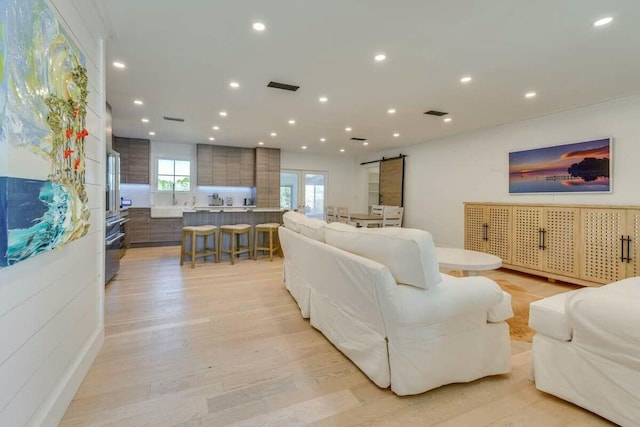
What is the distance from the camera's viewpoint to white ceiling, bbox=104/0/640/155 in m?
2.09

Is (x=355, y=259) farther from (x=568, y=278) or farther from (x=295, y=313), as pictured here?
(x=568, y=278)

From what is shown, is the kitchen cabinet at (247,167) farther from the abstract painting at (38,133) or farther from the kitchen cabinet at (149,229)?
the abstract painting at (38,133)

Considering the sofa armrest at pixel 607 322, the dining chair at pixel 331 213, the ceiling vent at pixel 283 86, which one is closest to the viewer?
the sofa armrest at pixel 607 322

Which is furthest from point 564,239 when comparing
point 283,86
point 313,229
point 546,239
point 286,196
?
point 286,196

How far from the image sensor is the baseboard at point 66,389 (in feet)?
4.42

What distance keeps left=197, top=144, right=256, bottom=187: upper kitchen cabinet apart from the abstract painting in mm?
5618

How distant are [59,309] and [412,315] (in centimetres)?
190

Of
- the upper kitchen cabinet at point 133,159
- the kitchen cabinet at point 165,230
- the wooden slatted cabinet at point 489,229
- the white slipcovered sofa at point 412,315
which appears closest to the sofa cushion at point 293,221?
the white slipcovered sofa at point 412,315

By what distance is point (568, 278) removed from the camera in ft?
12.8

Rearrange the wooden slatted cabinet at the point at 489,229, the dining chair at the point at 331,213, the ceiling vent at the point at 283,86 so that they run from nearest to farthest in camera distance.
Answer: the ceiling vent at the point at 283,86 < the wooden slatted cabinet at the point at 489,229 < the dining chair at the point at 331,213

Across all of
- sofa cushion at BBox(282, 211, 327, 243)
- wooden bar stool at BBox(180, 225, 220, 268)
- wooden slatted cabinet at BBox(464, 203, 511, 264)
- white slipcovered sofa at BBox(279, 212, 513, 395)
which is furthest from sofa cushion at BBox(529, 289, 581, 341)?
wooden bar stool at BBox(180, 225, 220, 268)

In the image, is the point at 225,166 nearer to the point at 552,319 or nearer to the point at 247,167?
the point at 247,167

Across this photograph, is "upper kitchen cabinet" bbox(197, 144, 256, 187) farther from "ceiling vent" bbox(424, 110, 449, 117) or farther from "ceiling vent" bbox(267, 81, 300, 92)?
"ceiling vent" bbox(424, 110, 449, 117)

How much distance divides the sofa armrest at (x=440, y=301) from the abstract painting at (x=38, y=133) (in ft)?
5.25
